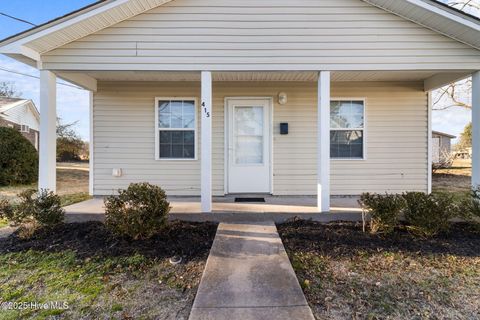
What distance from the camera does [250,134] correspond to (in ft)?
21.6

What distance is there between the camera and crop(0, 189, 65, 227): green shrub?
12.7 ft

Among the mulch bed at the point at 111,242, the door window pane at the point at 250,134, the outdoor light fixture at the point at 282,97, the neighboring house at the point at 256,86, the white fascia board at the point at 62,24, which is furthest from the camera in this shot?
the door window pane at the point at 250,134

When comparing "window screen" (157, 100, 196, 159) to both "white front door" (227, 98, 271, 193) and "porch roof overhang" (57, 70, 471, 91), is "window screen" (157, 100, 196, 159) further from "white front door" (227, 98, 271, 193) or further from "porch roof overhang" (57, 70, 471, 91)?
"white front door" (227, 98, 271, 193)

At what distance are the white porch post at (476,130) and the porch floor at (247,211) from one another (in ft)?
6.66

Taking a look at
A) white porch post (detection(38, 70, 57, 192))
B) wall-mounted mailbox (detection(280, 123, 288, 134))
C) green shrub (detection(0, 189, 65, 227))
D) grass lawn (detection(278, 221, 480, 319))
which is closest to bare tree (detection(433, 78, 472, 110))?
wall-mounted mailbox (detection(280, 123, 288, 134))

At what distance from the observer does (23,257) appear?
10.8 feet

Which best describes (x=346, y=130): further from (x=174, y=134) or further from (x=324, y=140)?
(x=174, y=134)

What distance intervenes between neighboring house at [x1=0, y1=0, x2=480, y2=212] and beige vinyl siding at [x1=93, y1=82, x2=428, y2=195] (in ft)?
0.08

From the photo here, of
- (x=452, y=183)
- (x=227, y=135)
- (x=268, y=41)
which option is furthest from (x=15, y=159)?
(x=452, y=183)

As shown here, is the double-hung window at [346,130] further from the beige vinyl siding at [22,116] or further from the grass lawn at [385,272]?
the beige vinyl siding at [22,116]

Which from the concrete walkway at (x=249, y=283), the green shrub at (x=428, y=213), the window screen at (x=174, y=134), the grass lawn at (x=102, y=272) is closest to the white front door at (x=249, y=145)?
the window screen at (x=174, y=134)

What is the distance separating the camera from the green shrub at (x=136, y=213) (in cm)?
357

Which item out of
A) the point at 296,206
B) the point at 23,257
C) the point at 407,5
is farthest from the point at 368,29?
the point at 23,257

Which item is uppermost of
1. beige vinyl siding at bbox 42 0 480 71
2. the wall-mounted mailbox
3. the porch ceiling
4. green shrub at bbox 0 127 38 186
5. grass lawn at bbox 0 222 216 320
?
beige vinyl siding at bbox 42 0 480 71
